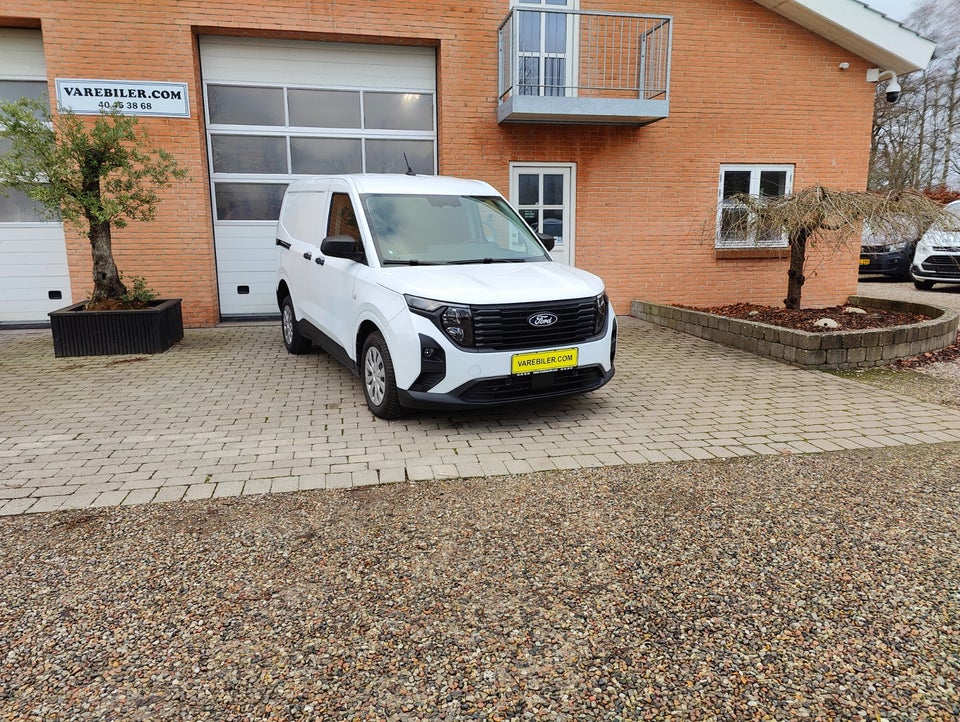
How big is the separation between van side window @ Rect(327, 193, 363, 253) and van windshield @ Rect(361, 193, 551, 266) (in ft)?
0.53

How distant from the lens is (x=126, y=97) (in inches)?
372

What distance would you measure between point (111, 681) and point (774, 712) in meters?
2.23

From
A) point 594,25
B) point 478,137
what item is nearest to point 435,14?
point 478,137

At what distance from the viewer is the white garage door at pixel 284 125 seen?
398 inches

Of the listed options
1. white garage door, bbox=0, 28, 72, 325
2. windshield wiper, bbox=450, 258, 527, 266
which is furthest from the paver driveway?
white garage door, bbox=0, 28, 72, 325

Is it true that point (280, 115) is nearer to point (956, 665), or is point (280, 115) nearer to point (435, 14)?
point (435, 14)

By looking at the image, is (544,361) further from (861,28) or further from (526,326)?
(861,28)

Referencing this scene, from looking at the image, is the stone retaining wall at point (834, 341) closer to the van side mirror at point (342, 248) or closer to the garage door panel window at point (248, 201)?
the van side mirror at point (342, 248)

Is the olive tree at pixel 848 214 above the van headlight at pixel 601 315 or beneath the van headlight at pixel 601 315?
above

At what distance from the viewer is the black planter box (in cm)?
791

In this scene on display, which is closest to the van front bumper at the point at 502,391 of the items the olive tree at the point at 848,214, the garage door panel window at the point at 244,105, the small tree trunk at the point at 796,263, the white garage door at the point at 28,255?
the olive tree at the point at 848,214

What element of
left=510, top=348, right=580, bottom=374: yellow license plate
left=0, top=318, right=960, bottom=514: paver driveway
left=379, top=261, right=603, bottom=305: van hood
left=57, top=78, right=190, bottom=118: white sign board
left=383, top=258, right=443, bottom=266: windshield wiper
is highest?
left=57, top=78, right=190, bottom=118: white sign board

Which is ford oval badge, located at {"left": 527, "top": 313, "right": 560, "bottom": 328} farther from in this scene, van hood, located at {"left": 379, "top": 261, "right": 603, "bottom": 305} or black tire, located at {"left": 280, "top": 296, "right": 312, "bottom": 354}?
black tire, located at {"left": 280, "top": 296, "right": 312, "bottom": 354}

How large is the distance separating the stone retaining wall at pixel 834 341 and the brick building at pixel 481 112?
1.98 m
